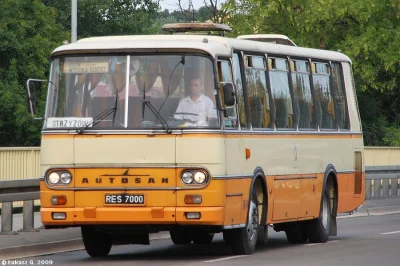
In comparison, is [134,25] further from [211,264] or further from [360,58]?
[211,264]

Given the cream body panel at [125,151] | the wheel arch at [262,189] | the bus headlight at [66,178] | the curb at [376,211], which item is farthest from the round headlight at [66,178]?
the curb at [376,211]


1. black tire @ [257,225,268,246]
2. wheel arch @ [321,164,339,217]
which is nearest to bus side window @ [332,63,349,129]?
wheel arch @ [321,164,339,217]

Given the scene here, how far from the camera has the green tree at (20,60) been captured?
134 feet

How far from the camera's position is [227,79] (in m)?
16.3

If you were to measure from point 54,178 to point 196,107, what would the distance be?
1.91 meters

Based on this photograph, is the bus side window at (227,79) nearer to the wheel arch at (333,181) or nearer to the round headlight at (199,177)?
the round headlight at (199,177)

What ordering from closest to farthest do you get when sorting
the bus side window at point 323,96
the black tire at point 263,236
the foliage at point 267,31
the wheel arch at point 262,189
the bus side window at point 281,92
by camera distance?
the wheel arch at point 262,189
the bus side window at point 281,92
the black tire at point 263,236
the bus side window at point 323,96
the foliage at point 267,31

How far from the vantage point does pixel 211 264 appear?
49.0 feet

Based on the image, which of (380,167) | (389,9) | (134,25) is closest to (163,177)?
(380,167)

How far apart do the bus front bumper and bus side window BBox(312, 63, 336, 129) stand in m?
5.26

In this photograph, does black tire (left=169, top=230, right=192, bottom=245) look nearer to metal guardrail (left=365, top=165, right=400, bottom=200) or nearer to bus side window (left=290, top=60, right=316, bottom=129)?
bus side window (left=290, top=60, right=316, bottom=129)

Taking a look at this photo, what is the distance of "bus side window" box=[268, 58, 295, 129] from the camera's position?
718 inches

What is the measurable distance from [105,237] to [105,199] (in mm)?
1502

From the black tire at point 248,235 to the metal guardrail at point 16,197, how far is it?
10.2ft
